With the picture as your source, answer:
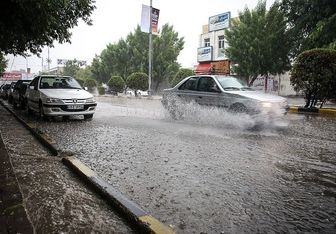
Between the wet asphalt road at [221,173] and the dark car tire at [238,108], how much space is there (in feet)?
1.88

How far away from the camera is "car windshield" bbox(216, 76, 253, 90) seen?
10.4 m

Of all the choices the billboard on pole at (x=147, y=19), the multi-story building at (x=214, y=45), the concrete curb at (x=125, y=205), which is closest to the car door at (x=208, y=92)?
the concrete curb at (x=125, y=205)

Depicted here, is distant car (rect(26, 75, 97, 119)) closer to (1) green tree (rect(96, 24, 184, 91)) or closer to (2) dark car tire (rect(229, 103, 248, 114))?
(2) dark car tire (rect(229, 103, 248, 114))

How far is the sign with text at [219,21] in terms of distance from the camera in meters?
41.7

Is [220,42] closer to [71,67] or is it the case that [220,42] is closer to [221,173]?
[221,173]

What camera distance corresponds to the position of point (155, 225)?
3.02 metres

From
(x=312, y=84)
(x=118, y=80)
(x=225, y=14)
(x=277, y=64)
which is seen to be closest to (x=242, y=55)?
(x=277, y=64)

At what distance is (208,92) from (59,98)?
16.2 ft

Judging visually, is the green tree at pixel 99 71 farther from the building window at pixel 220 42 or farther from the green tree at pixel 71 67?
the green tree at pixel 71 67

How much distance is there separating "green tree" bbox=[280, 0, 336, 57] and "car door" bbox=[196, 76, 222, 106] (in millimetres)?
15132

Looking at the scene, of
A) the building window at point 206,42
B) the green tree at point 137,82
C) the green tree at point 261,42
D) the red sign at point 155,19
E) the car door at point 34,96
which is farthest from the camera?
the building window at point 206,42

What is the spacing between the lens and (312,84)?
14.9 metres

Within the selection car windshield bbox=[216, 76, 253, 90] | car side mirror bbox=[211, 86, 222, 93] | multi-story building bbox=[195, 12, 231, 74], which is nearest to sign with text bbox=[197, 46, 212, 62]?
multi-story building bbox=[195, 12, 231, 74]

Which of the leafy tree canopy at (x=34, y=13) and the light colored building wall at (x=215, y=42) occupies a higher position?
the light colored building wall at (x=215, y=42)
